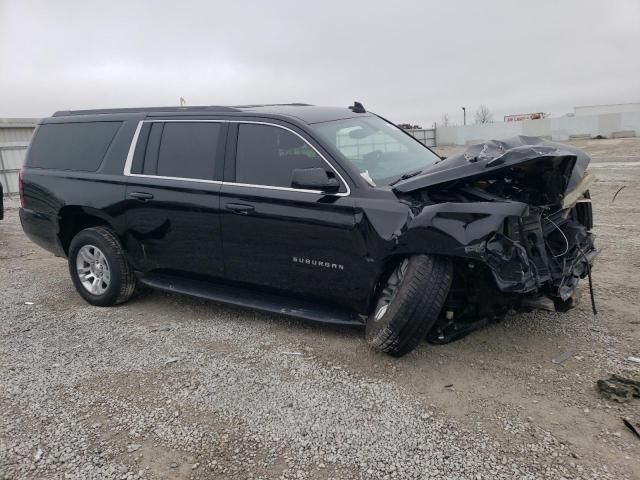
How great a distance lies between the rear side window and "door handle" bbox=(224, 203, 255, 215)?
173cm

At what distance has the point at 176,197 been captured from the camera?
4840 mm

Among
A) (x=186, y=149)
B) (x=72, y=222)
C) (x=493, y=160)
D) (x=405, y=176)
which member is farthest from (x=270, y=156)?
(x=72, y=222)

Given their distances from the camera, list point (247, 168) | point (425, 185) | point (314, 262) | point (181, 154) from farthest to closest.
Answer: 1. point (181, 154)
2. point (247, 168)
3. point (314, 262)
4. point (425, 185)

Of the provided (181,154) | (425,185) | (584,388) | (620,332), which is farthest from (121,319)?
(620,332)

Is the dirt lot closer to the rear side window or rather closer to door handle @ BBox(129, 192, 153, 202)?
door handle @ BBox(129, 192, 153, 202)

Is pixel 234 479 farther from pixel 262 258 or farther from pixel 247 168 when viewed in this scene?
pixel 247 168

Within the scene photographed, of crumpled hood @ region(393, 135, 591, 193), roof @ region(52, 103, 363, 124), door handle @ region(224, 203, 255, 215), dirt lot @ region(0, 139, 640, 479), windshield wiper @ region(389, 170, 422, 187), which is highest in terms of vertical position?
roof @ region(52, 103, 363, 124)

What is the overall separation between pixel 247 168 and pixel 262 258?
0.77m

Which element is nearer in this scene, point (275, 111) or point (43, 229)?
point (275, 111)

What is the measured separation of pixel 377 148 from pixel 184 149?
174 centimetres

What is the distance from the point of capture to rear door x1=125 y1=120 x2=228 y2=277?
185 inches

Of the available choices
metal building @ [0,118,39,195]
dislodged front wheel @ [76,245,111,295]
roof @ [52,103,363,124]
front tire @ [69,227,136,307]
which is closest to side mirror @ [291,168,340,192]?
roof @ [52,103,363,124]

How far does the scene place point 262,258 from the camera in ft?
14.6

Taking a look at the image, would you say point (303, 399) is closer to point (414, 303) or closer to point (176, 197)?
point (414, 303)
